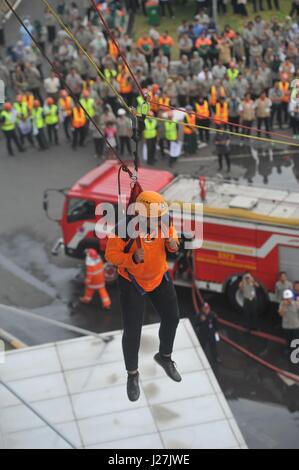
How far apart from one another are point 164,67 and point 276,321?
480 inches

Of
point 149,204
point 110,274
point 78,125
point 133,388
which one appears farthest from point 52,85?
point 149,204

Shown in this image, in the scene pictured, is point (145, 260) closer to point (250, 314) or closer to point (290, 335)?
point (290, 335)

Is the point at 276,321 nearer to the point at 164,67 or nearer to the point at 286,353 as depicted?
the point at 286,353

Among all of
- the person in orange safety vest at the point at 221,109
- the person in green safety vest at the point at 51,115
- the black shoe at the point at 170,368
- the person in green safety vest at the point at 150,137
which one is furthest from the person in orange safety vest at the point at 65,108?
the black shoe at the point at 170,368

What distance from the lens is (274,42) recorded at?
30781 millimetres

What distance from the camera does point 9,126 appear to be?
91.3ft

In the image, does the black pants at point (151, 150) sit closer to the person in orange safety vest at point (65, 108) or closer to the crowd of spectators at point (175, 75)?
the crowd of spectators at point (175, 75)

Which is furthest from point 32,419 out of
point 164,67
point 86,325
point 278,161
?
point 164,67

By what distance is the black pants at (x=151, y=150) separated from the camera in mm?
26469

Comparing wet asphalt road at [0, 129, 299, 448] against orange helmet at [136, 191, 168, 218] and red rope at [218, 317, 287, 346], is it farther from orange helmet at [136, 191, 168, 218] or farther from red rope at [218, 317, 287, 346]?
orange helmet at [136, 191, 168, 218]

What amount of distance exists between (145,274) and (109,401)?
5.05 meters

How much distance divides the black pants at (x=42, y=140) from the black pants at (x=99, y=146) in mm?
1956

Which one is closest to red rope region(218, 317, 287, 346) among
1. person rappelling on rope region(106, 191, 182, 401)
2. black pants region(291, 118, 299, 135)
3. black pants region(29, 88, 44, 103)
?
person rappelling on rope region(106, 191, 182, 401)
